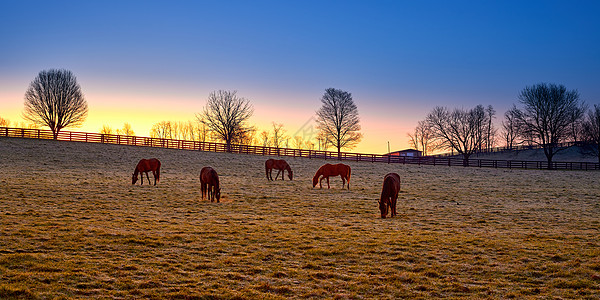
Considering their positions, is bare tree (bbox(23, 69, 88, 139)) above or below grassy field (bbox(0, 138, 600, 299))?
above

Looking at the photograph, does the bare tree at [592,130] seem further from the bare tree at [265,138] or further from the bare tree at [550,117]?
the bare tree at [265,138]

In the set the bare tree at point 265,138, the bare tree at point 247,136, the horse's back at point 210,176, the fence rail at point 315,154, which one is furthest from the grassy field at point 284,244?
the bare tree at point 265,138

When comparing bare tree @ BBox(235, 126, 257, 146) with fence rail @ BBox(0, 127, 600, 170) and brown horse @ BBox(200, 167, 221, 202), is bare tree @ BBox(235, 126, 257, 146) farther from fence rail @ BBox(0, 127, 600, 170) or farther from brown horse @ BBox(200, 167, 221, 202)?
brown horse @ BBox(200, 167, 221, 202)

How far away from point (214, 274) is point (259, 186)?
16833mm

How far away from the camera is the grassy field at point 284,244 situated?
7148 mm

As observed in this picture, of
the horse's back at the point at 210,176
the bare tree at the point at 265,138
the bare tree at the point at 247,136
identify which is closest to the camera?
the horse's back at the point at 210,176

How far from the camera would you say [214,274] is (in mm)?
7812

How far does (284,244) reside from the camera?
1035cm

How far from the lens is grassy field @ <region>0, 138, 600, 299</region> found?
7148 mm

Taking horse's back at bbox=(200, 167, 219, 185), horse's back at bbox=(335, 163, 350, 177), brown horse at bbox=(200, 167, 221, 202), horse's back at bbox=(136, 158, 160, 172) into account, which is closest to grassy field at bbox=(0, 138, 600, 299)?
brown horse at bbox=(200, 167, 221, 202)

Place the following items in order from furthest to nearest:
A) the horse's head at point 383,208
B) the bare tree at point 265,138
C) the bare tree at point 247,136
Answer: the bare tree at point 265,138
the bare tree at point 247,136
the horse's head at point 383,208

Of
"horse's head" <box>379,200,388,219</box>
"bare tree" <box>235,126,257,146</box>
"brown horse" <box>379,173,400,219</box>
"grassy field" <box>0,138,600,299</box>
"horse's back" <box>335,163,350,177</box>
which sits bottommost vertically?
"grassy field" <box>0,138,600,299</box>

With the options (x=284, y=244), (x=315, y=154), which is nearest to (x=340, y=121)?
(x=315, y=154)

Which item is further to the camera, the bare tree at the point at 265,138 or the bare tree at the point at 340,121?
the bare tree at the point at 265,138
